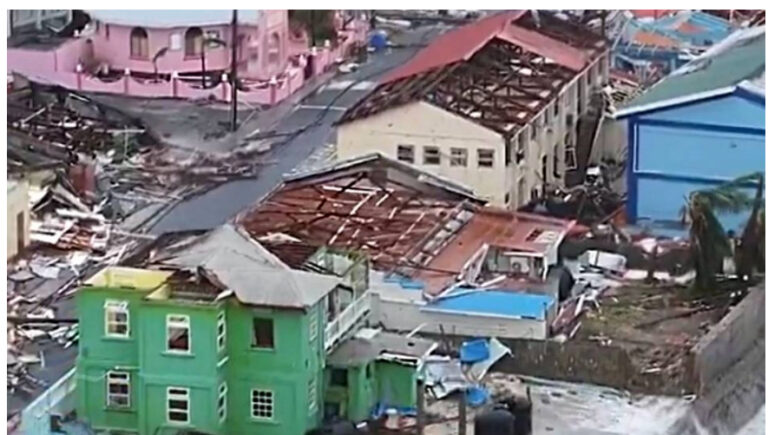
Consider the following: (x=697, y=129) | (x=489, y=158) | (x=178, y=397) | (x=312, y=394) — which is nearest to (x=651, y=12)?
(x=697, y=129)

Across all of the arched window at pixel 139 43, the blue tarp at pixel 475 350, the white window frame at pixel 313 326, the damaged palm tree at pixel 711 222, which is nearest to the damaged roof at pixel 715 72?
the damaged palm tree at pixel 711 222

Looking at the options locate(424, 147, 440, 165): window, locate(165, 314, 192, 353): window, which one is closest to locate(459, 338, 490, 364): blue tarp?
locate(424, 147, 440, 165): window

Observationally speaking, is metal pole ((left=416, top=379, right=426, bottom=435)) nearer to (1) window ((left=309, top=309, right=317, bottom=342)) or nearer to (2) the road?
(1) window ((left=309, top=309, right=317, bottom=342))

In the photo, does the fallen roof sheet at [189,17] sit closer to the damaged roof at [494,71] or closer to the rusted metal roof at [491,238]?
the damaged roof at [494,71]

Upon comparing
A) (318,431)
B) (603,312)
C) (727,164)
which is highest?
(727,164)

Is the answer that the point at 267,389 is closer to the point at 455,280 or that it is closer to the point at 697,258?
the point at 455,280

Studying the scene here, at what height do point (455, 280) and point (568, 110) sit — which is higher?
point (568, 110)

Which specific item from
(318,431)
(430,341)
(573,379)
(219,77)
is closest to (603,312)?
(573,379)
